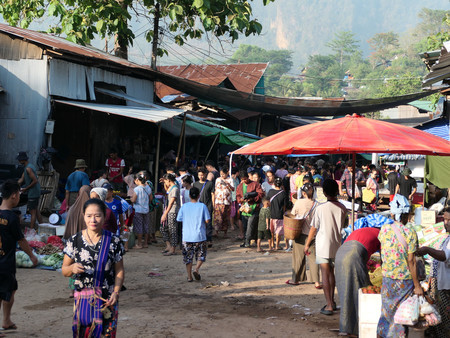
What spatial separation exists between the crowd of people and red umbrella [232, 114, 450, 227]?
2.73ft

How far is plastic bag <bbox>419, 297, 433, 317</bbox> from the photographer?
525 cm

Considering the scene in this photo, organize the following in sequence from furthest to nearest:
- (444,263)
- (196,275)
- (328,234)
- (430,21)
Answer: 1. (430,21)
2. (196,275)
3. (328,234)
4. (444,263)

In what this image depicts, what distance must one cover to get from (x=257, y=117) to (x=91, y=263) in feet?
79.1

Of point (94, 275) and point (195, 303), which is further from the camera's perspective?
point (195, 303)

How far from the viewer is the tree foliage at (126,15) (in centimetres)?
1766

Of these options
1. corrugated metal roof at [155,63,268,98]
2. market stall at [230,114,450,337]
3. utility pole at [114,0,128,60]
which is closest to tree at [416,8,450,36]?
corrugated metal roof at [155,63,268,98]

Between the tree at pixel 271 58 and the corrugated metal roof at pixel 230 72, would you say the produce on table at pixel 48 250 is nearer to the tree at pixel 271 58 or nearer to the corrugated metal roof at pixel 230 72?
the corrugated metal roof at pixel 230 72

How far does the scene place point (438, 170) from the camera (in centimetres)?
1357

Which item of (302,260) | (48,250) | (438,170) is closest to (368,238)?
(302,260)

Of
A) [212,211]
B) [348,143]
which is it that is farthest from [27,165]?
[348,143]

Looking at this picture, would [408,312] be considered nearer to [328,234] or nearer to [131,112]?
[328,234]

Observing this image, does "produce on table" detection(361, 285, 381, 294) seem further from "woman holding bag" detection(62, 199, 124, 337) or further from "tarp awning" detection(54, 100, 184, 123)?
"tarp awning" detection(54, 100, 184, 123)

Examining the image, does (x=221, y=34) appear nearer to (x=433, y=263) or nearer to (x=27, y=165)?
(x=27, y=165)

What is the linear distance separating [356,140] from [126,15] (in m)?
13.9
